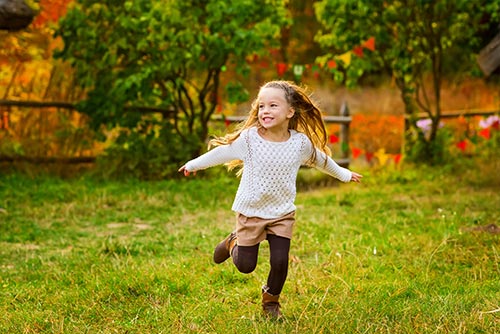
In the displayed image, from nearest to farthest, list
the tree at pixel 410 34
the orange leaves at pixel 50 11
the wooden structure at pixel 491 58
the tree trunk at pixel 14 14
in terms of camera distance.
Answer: the tree trunk at pixel 14 14
the wooden structure at pixel 491 58
the orange leaves at pixel 50 11
the tree at pixel 410 34

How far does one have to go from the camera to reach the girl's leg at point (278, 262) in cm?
402

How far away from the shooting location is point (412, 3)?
11461mm

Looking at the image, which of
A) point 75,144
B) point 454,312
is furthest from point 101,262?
point 75,144

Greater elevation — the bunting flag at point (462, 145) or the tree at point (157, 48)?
the tree at point (157, 48)

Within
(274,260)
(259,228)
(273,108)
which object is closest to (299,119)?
(273,108)

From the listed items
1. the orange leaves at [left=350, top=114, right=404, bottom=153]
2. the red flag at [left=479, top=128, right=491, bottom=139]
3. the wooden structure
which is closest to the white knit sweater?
the wooden structure

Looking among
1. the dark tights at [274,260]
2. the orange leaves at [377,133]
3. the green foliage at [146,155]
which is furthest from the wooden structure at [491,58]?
the orange leaves at [377,133]

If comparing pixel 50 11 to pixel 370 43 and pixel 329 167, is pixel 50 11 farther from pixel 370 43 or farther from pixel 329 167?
pixel 329 167

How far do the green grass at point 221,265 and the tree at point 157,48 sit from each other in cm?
142

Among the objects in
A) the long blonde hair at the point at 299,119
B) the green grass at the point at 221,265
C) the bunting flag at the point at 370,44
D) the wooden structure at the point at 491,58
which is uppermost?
the bunting flag at the point at 370,44

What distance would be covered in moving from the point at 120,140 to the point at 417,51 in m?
4.91

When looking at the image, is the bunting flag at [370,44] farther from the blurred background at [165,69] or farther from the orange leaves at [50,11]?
the orange leaves at [50,11]

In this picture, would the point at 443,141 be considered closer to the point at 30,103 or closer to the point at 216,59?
the point at 216,59

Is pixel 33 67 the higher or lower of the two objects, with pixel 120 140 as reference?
higher
